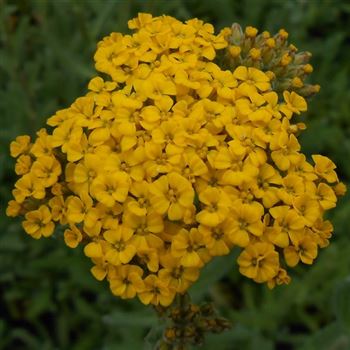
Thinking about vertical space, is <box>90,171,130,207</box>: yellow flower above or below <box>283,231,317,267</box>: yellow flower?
above

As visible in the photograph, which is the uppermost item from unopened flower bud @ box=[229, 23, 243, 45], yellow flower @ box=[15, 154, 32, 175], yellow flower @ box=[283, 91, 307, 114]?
unopened flower bud @ box=[229, 23, 243, 45]

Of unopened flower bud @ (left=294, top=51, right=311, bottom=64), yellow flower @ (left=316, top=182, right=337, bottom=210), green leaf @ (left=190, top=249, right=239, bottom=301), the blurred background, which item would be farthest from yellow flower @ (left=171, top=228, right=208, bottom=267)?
the blurred background

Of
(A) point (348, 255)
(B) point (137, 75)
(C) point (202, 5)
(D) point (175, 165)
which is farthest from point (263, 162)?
(C) point (202, 5)

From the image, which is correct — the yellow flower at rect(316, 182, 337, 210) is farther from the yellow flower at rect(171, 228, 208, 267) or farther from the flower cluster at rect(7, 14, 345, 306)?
the yellow flower at rect(171, 228, 208, 267)

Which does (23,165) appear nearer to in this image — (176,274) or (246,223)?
(176,274)

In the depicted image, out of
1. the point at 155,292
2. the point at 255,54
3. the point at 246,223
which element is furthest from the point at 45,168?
the point at 255,54

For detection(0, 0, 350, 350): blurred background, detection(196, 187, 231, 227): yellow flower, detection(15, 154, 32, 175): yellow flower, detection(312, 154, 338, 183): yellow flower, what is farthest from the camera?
detection(0, 0, 350, 350): blurred background

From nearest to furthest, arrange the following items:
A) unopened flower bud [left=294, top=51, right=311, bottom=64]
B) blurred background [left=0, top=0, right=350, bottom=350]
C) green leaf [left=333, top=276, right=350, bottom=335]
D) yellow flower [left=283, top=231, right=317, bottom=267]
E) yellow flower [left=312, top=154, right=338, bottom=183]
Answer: yellow flower [left=283, top=231, right=317, bottom=267] → yellow flower [left=312, top=154, right=338, bottom=183] → unopened flower bud [left=294, top=51, right=311, bottom=64] → green leaf [left=333, top=276, right=350, bottom=335] → blurred background [left=0, top=0, right=350, bottom=350]

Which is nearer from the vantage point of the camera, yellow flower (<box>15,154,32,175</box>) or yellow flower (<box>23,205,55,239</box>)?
yellow flower (<box>23,205,55,239</box>)

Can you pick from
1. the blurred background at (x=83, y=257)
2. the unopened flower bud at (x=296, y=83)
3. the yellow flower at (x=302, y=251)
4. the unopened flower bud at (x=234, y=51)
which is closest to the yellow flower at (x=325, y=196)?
the yellow flower at (x=302, y=251)
